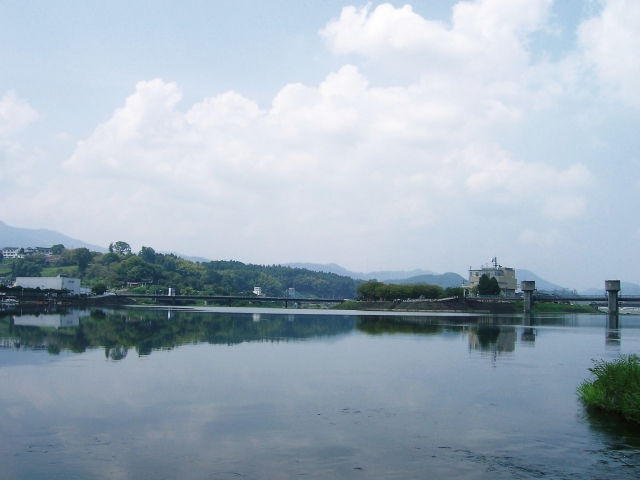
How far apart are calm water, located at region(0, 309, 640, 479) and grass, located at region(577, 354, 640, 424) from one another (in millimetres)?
520

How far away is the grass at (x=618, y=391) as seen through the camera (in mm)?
16750

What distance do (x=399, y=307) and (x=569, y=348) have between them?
102 meters

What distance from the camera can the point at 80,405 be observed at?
18.5 metres

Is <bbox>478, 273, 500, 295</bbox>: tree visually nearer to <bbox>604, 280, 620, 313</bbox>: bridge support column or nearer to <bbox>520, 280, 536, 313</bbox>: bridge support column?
<bbox>520, 280, 536, 313</bbox>: bridge support column

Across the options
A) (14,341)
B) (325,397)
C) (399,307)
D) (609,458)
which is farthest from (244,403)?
(399,307)

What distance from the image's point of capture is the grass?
16.8 meters

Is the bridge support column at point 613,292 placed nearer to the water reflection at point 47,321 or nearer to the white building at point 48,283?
the water reflection at point 47,321

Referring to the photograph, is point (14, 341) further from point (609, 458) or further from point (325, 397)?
point (609, 458)

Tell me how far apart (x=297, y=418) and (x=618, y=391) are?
9.50 metres

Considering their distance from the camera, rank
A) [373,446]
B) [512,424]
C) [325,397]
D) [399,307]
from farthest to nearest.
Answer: [399,307], [325,397], [512,424], [373,446]

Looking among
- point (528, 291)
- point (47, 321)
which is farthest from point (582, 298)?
point (47, 321)

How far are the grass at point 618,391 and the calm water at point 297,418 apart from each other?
1.71ft

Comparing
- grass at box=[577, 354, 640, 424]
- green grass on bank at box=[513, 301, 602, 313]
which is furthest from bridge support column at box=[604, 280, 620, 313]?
grass at box=[577, 354, 640, 424]

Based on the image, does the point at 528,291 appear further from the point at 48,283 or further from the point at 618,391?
the point at 618,391
